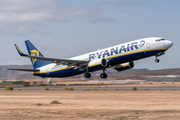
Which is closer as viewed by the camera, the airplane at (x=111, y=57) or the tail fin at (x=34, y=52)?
the airplane at (x=111, y=57)

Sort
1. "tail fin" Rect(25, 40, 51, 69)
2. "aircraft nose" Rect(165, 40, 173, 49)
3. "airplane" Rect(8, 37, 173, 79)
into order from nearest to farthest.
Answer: "aircraft nose" Rect(165, 40, 173, 49), "airplane" Rect(8, 37, 173, 79), "tail fin" Rect(25, 40, 51, 69)

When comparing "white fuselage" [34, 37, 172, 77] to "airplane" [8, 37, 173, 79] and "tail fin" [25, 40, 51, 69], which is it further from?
"tail fin" [25, 40, 51, 69]

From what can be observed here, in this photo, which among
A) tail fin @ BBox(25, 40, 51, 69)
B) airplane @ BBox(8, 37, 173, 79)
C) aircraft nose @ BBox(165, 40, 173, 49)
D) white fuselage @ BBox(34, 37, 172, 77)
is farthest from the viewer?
tail fin @ BBox(25, 40, 51, 69)

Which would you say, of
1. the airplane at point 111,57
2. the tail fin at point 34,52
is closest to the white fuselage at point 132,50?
the airplane at point 111,57

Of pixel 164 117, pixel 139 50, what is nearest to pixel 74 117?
pixel 164 117

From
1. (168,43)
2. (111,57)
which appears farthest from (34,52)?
(168,43)

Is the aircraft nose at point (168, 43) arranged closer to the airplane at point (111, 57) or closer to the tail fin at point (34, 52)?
the airplane at point (111, 57)

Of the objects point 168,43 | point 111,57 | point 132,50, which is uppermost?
point 168,43

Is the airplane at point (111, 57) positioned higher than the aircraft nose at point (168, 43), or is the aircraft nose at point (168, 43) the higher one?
the aircraft nose at point (168, 43)

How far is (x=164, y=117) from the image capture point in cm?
2028

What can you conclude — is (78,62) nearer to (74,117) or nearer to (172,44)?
(172,44)

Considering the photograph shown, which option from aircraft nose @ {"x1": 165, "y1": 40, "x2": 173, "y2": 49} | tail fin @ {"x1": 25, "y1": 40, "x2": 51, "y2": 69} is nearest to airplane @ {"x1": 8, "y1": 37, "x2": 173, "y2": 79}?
aircraft nose @ {"x1": 165, "y1": 40, "x2": 173, "y2": 49}

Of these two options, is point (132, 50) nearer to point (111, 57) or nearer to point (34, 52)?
point (111, 57)

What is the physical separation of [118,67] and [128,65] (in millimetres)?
2013
